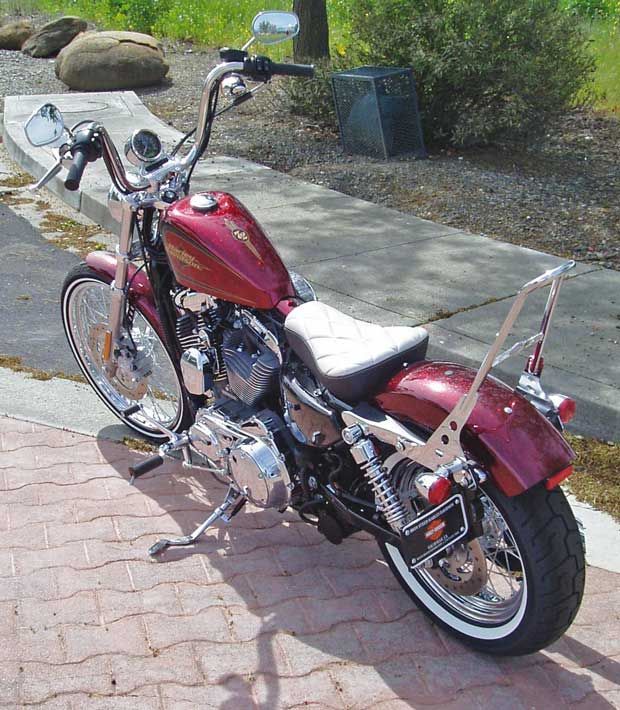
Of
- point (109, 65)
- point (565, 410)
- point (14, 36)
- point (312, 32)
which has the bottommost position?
point (565, 410)

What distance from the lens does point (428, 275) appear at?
611 cm

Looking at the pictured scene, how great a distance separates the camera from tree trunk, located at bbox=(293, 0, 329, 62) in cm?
1130

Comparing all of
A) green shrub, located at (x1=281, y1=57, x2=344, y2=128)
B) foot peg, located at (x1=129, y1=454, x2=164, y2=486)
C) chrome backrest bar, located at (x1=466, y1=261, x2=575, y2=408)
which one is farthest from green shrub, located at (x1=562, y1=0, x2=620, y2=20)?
chrome backrest bar, located at (x1=466, y1=261, x2=575, y2=408)

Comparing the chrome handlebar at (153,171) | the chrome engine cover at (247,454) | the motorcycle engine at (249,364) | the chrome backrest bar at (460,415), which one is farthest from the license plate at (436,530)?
the chrome handlebar at (153,171)

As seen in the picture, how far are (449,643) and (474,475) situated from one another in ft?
2.34

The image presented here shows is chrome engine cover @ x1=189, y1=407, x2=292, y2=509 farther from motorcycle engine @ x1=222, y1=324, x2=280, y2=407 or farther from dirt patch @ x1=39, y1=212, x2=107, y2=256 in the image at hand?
dirt patch @ x1=39, y1=212, x2=107, y2=256

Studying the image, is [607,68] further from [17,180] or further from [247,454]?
[247,454]

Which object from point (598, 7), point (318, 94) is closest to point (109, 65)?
point (318, 94)

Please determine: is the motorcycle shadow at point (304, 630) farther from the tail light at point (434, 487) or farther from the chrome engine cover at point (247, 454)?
the tail light at point (434, 487)

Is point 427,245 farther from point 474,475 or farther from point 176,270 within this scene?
point 474,475

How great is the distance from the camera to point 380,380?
3020mm

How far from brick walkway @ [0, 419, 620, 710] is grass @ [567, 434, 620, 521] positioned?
49 cm

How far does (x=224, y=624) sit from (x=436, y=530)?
0.83m

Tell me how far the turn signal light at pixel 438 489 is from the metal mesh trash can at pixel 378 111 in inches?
260
